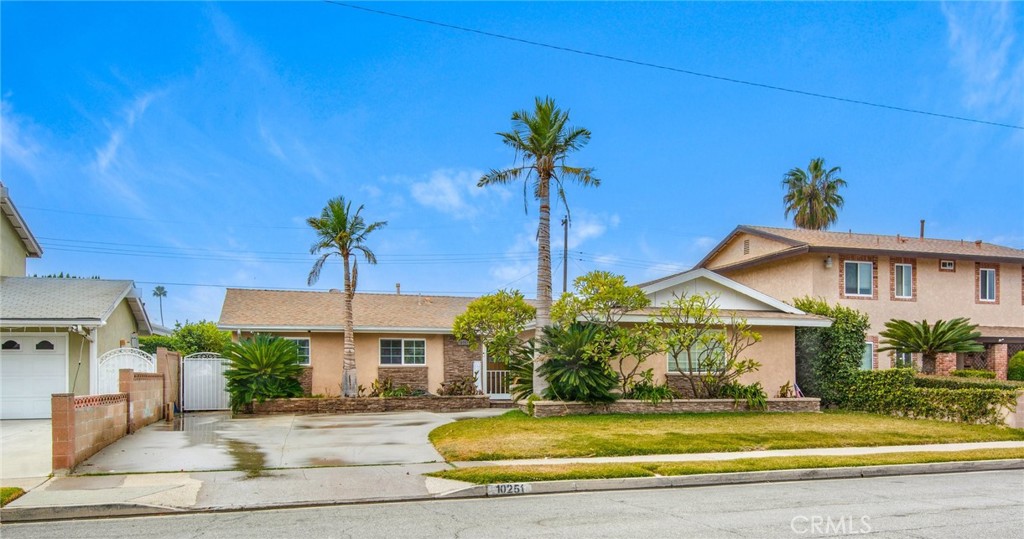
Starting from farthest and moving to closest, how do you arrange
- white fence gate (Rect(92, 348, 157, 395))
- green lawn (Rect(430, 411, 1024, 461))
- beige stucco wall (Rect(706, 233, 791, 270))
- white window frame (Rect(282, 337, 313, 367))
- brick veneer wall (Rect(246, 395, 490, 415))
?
beige stucco wall (Rect(706, 233, 791, 270)) → white window frame (Rect(282, 337, 313, 367)) → brick veneer wall (Rect(246, 395, 490, 415)) → white fence gate (Rect(92, 348, 157, 395)) → green lawn (Rect(430, 411, 1024, 461))

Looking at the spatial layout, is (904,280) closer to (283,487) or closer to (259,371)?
(259,371)

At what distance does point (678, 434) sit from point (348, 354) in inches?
457

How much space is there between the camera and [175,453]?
13656 mm

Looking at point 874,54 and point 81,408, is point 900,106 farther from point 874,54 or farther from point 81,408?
point 81,408

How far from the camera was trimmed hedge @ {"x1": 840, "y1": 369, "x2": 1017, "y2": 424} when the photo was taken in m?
18.6

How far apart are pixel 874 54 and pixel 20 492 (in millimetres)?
22889

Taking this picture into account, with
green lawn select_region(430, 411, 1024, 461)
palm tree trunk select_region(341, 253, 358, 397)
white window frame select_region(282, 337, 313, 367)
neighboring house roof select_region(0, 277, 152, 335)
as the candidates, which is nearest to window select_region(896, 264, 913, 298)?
green lawn select_region(430, 411, 1024, 461)

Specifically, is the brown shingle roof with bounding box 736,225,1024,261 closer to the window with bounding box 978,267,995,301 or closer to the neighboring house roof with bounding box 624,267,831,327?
the window with bounding box 978,267,995,301

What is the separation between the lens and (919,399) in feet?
66.4

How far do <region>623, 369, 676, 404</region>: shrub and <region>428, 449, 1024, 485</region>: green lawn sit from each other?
20.7ft

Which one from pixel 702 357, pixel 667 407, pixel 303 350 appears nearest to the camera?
pixel 667 407

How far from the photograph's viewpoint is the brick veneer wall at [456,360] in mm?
26703

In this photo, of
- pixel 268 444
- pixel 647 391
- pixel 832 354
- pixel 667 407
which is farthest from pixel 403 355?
pixel 832 354

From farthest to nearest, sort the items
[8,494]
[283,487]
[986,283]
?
[986,283] < [283,487] < [8,494]
